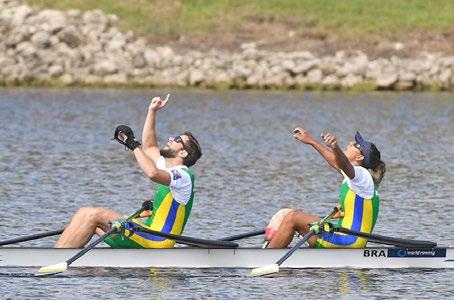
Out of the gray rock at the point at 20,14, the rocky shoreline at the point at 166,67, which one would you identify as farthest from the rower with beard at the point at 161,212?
the gray rock at the point at 20,14

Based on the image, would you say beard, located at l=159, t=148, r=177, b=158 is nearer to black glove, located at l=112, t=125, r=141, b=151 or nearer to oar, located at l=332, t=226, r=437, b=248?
black glove, located at l=112, t=125, r=141, b=151

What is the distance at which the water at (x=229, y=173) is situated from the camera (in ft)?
70.6

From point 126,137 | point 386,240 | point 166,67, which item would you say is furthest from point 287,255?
point 166,67

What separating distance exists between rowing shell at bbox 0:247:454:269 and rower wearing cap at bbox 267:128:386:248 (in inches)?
9.3

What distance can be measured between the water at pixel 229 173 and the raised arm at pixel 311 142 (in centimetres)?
161

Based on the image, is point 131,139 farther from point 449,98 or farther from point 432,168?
point 449,98

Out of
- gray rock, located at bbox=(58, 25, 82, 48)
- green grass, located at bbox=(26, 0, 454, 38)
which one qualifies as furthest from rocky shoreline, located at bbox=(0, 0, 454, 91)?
green grass, located at bbox=(26, 0, 454, 38)

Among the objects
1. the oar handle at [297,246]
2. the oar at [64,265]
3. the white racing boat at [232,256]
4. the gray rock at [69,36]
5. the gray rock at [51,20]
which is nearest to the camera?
the oar at [64,265]

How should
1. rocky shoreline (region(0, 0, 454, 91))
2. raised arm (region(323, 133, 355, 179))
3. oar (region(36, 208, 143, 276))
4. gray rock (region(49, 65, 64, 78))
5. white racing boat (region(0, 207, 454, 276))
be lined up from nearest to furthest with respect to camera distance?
raised arm (region(323, 133, 355, 179)) < oar (region(36, 208, 143, 276)) < white racing boat (region(0, 207, 454, 276)) < gray rock (region(49, 65, 64, 78)) < rocky shoreline (region(0, 0, 454, 91))

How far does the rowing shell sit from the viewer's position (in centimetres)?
2147

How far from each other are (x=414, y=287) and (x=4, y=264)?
17.2 feet

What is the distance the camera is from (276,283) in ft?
71.3

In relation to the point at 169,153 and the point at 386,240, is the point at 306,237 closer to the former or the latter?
the point at 386,240

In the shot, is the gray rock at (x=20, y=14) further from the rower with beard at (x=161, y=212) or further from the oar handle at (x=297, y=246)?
the oar handle at (x=297, y=246)
